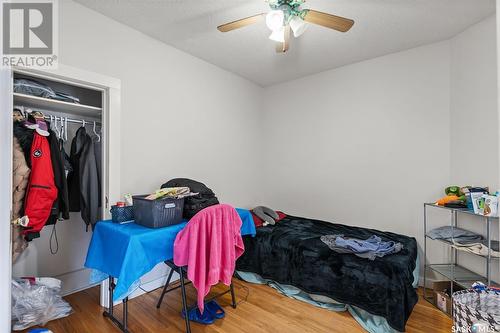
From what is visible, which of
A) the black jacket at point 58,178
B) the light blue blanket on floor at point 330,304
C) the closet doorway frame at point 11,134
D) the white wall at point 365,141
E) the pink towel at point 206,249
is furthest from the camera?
the white wall at point 365,141

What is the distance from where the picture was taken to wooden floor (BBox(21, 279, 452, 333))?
1.95 meters

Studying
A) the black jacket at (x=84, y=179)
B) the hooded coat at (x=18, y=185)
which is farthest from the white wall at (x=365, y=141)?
the hooded coat at (x=18, y=185)

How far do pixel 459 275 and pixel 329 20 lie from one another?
97.1 inches

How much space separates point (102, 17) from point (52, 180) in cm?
149

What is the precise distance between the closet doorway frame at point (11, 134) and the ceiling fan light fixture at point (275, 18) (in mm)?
1496

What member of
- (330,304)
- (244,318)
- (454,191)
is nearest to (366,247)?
(330,304)

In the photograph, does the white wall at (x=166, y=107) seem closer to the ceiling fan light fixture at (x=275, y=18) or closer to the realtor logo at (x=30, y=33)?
the realtor logo at (x=30, y=33)

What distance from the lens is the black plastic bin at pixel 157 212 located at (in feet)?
6.16

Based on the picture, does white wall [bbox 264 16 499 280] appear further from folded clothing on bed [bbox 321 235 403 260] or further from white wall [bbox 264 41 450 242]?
folded clothing on bed [bbox 321 235 403 260]

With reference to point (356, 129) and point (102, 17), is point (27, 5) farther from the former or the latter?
point (356, 129)

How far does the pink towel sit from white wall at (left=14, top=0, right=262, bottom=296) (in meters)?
0.97

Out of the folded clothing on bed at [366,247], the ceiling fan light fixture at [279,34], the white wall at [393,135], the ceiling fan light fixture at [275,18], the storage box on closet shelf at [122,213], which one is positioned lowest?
the folded clothing on bed at [366,247]

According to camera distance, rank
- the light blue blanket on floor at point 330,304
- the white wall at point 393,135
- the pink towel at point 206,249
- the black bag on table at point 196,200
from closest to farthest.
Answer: the pink towel at point 206,249 → the light blue blanket on floor at point 330,304 → the black bag on table at point 196,200 → the white wall at point 393,135

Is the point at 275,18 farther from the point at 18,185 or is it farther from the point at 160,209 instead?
the point at 18,185
